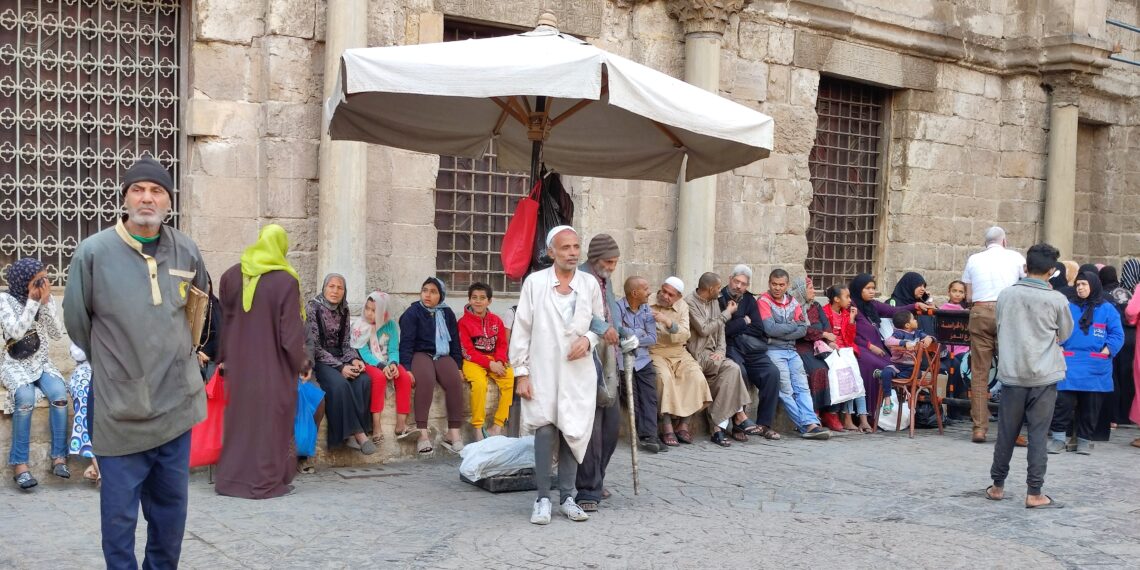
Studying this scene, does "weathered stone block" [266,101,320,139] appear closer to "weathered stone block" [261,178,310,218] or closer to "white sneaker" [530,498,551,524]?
"weathered stone block" [261,178,310,218]

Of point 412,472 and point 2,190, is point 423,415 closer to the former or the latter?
point 412,472

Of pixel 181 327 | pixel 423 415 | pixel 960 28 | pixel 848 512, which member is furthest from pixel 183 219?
pixel 960 28

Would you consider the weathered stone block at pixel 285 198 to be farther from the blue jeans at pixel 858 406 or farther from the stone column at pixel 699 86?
the blue jeans at pixel 858 406

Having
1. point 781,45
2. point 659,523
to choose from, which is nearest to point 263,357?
point 659,523

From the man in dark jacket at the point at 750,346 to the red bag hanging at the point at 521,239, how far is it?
3282 mm

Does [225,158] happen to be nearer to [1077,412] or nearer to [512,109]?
[512,109]

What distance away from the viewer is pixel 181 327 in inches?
173

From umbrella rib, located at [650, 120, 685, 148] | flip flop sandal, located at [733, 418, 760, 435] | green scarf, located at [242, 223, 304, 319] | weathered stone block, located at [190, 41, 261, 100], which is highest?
weathered stone block, located at [190, 41, 261, 100]

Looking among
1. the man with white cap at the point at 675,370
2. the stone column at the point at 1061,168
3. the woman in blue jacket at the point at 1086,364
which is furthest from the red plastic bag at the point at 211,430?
the stone column at the point at 1061,168

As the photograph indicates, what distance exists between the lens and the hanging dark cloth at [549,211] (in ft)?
22.9

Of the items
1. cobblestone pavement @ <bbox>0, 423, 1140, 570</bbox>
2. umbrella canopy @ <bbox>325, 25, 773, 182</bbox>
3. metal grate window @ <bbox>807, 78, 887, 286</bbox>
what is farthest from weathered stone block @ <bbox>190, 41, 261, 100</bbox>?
metal grate window @ <bbox>807, 78, 887, 286</bbox>

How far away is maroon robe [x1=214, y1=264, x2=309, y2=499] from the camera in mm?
6734

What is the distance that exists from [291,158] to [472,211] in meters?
1.92

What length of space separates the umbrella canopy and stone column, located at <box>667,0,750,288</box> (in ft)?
9.71
